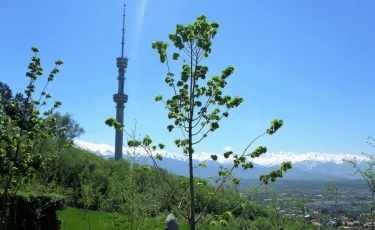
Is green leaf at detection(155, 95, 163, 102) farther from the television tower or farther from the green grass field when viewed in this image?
the television tower

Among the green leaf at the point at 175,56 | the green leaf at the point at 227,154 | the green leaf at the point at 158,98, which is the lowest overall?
the green leaf at the point at 227,154

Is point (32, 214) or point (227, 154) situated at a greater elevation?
point (227, 154)

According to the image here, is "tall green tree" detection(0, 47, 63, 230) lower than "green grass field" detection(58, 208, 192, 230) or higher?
higher

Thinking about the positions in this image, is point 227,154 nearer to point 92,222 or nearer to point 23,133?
point 23,133

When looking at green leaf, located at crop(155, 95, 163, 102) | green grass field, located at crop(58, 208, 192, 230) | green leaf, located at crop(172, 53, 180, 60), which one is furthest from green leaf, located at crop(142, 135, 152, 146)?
green grass field, located at crop(58, 208, 192, 230)

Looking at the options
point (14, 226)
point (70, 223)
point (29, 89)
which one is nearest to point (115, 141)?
point (70, 223)

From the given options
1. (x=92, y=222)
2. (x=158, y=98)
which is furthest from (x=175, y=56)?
(x=92, y=222)

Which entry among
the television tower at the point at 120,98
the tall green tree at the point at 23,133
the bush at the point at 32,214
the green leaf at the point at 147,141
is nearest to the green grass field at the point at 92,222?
the bush at the point at 32,214

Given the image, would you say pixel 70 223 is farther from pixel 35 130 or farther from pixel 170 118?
pixel 170 118

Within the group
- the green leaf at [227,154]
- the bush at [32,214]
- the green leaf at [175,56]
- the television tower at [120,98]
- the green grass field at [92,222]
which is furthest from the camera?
the television tower at [120,98]

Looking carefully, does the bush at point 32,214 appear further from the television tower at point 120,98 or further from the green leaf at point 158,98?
the television tower at point 120,98

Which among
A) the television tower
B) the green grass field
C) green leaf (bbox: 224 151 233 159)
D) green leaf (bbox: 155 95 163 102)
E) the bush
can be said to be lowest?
the green grass field

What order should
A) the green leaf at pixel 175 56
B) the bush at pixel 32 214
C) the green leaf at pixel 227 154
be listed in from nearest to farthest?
the green leaf at pixel 227 154, the green leaf at pixel 175 56, the bush at pixel 32 214

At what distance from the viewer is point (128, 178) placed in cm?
1055
